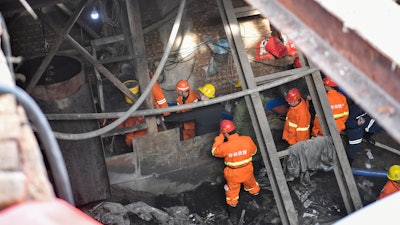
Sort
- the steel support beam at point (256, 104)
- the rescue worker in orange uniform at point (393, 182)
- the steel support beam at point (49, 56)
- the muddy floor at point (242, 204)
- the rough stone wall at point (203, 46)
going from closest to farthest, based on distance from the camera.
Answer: the steel support beam at point (49, 56)
the steel support beam at point (256, 104)
the rescue worker in orange uniform at point (393, 182)
the muddy floor at point (242, 204)
the rough stone wall at point (203, 46)

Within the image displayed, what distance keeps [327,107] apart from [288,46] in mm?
2811

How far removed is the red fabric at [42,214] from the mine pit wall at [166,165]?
547 centimetres

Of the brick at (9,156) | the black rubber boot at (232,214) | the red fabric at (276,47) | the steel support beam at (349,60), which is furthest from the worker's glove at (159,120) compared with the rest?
the brick at (9,156)

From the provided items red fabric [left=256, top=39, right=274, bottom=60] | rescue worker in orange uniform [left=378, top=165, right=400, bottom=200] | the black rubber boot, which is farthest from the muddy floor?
red fabric [left=256, top=39, right=274, bottom=60]

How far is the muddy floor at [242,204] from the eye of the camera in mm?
6895

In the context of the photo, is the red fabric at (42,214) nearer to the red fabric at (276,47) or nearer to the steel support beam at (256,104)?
the steel support beam at (256,104)

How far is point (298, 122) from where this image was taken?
7207mm

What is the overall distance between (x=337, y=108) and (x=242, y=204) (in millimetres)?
2333

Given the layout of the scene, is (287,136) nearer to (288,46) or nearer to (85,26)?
(288,46)

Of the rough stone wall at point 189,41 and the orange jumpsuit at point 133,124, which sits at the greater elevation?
the rough stone wall at point 189,41

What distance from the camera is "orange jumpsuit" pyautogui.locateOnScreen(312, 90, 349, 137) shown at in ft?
23.9

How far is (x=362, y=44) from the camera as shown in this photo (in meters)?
→ 1.94

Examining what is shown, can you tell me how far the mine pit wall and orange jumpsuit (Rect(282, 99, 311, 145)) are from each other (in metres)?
1.30

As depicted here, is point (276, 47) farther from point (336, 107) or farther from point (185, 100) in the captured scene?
point (185, 100)
